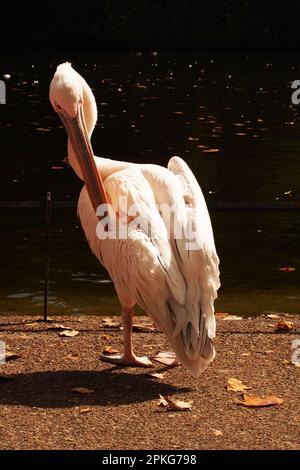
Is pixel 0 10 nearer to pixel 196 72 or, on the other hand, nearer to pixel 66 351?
pixel 196 72

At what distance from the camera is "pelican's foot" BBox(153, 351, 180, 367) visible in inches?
224

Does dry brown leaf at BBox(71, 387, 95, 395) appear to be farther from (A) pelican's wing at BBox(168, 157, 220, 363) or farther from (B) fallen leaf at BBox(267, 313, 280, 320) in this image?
(B) fallen leaf at BBox(267, 313, 280, 320)

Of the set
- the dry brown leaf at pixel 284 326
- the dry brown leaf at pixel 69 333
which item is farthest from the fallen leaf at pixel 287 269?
the dry brown leaf at pixel 69 333

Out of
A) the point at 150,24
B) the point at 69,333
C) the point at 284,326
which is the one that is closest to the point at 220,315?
the point at 284,326

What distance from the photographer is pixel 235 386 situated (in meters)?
5.31

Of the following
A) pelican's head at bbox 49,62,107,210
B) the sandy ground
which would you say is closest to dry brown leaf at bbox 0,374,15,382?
the sandy ground

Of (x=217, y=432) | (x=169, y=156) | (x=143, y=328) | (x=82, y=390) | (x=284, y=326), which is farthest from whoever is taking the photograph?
(x=169, y=156)

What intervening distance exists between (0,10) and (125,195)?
33489 mm

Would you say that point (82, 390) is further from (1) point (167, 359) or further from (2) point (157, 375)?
(1) point (167, 359)

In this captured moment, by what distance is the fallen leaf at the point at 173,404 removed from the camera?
196 inches

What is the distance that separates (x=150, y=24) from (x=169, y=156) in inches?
961

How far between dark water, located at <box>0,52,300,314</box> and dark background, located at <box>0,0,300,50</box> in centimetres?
795

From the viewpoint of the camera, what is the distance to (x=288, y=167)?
1293 cm
